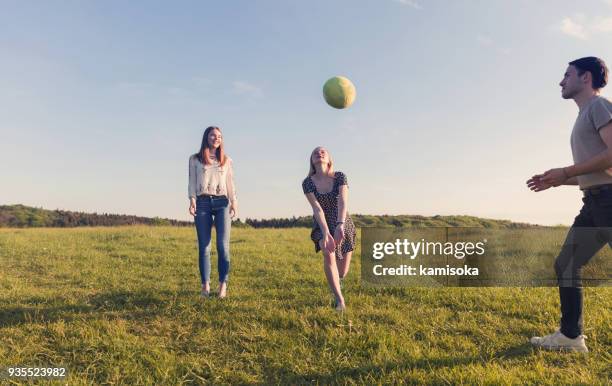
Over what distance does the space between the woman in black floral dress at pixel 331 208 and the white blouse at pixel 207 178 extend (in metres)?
1.44

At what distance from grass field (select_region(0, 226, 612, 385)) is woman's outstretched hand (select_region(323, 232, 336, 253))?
872 mm

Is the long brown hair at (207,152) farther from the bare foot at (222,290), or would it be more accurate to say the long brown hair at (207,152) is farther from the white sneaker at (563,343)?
the white sneaker at (563,343)

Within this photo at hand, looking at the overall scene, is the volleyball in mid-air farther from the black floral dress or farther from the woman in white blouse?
the woman in white blouse

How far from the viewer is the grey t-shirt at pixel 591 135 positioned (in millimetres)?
4059

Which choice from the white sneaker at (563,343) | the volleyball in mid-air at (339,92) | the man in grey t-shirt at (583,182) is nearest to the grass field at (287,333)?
the white sneaker at (563,343)

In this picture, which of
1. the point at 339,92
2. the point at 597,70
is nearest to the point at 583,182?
the point at 597,70

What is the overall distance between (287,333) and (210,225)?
2260 millimetres

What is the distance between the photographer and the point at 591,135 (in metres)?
4.20

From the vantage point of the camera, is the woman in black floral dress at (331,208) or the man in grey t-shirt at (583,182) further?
the woman in black floral dress at (331,208)

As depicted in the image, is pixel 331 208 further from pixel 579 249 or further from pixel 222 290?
pixel 579 249

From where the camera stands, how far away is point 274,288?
7527mm

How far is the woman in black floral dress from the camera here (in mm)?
5668

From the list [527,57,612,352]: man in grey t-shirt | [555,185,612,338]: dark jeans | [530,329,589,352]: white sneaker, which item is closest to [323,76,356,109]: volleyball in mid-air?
[527,57,612,352]: man in grey t-shirt

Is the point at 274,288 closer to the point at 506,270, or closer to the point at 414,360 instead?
the point at 414,360
